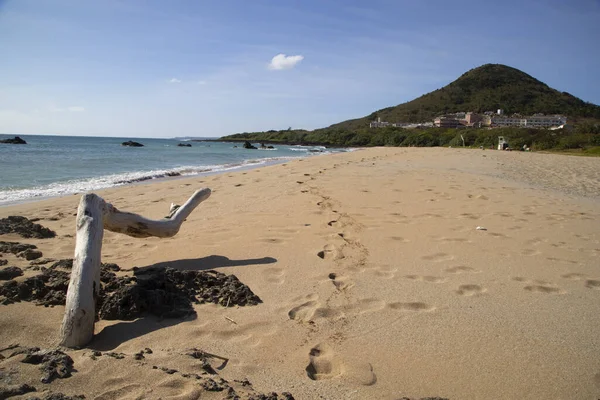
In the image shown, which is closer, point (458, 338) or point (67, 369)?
point (67, 369)

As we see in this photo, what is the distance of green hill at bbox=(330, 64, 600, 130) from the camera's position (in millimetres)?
92000

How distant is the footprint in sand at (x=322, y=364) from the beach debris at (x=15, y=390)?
1.43 m

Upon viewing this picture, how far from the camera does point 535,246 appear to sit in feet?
15.2

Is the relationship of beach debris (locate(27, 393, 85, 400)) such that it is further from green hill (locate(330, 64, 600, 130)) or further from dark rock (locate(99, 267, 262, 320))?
green hill (locate(330, 64, 600, 130))

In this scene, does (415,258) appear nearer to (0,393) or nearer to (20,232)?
(0,393)

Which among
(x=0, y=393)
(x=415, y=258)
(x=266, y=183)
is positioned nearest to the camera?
(x=0, y=393)

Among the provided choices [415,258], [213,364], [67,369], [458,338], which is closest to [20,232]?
[67,369]

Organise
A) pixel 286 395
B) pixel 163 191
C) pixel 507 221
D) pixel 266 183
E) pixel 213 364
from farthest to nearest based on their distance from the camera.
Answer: pixel 266 183 → pixel 163 191 → pixel 507 221 → pixel 213 364 → pixel 286 395

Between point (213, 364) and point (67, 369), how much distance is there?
782 millimetres

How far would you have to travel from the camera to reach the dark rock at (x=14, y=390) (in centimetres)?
172

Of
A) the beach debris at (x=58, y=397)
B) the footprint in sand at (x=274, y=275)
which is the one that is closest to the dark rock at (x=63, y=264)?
the footprint in sand at (x=274, y=275)

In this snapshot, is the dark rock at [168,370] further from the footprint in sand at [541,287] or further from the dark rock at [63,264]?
the footprint in sand at [541,287]

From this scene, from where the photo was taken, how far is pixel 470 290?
11.0ft

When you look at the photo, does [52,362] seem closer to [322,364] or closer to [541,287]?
[322,364]
